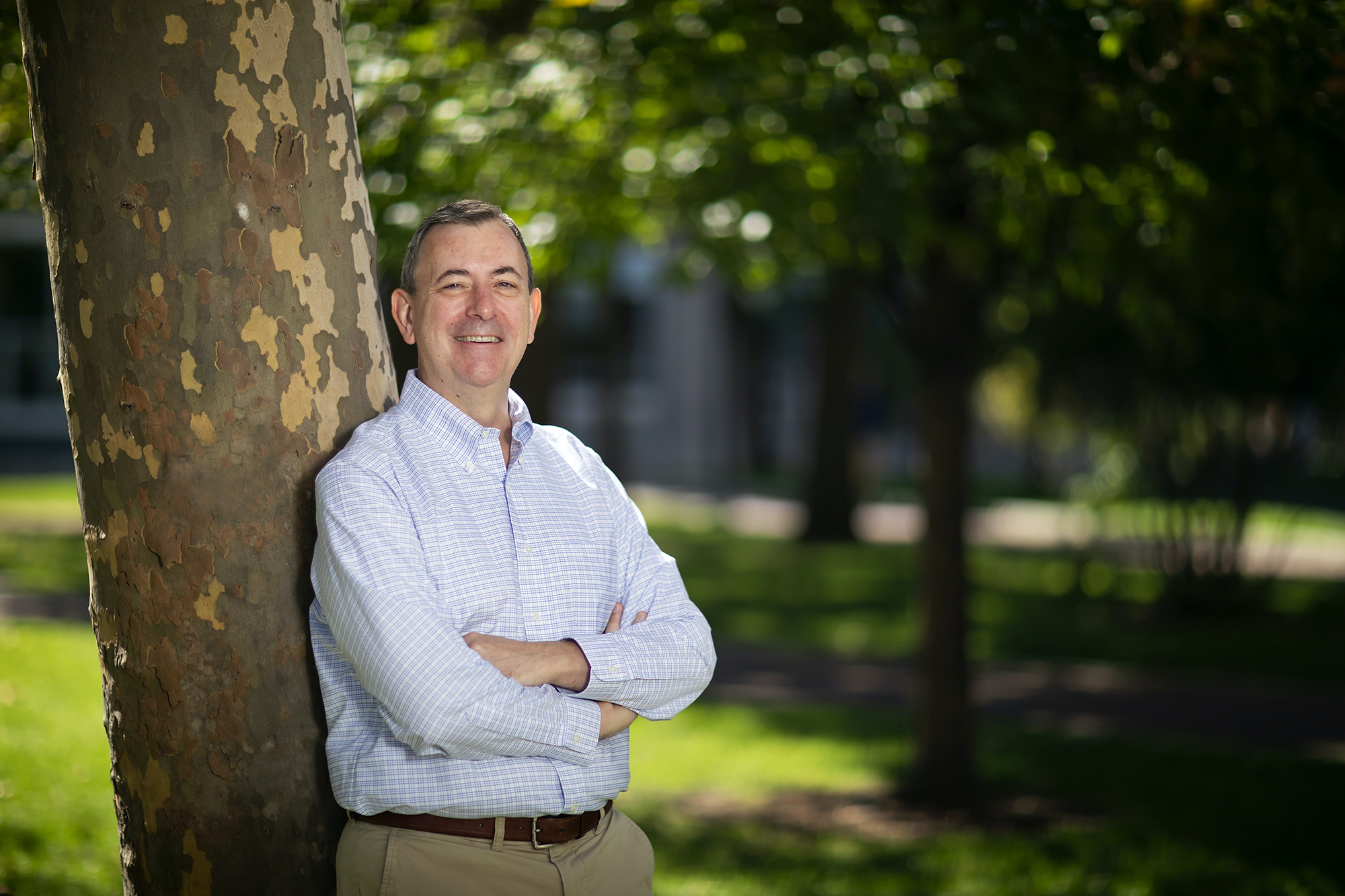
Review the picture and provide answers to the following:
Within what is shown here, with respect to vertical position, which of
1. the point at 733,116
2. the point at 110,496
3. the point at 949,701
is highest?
the point at 733,116

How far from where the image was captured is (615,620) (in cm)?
257

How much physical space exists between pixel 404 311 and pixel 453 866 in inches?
46.5

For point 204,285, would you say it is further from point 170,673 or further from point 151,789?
point 151,789

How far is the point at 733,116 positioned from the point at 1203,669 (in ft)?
26.6

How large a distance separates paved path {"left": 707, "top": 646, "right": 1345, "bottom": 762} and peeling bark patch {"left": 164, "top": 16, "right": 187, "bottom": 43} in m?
7.37

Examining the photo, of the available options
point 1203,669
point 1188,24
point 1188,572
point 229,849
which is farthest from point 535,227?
point 1188,572

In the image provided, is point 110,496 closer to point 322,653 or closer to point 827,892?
point 322,653

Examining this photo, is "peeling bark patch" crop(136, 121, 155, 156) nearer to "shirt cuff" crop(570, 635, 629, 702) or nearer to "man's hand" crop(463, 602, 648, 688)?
"man's hand" crop(463, 602, 648, 688)

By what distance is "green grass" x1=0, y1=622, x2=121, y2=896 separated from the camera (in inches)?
187

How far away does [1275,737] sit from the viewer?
8367mm

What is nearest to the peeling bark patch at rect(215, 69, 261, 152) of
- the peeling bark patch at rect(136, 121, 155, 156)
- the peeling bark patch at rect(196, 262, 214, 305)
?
the peeling bark patch at rect(136, 121, 155, 156)

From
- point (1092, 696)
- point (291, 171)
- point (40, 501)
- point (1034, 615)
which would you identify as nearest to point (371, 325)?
point (291, 171)

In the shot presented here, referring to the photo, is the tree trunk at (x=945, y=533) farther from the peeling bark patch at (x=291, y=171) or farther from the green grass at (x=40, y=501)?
the green grass at (x=40, y=501)

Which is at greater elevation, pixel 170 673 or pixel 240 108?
pixel 240 108
